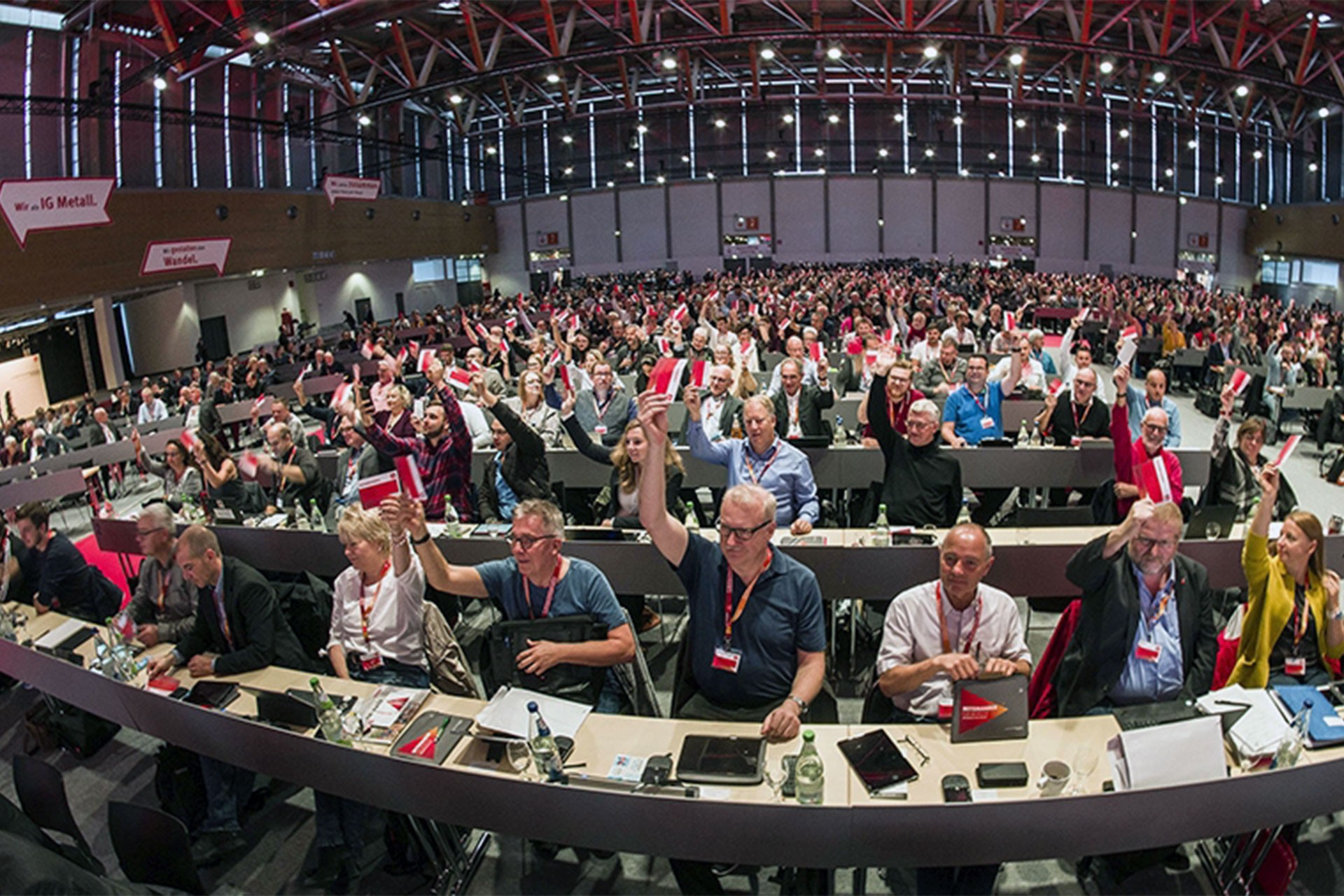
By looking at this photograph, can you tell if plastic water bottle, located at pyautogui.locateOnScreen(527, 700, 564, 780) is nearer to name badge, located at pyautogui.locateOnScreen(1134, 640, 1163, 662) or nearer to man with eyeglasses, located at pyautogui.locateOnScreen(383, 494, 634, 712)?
man with eyeglasses, located at pyautogui.locateOnScreen(383, 494, 634, 712)

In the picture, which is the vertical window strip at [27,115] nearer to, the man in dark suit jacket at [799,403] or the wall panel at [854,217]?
the man in dark suit jacket at [799,403]

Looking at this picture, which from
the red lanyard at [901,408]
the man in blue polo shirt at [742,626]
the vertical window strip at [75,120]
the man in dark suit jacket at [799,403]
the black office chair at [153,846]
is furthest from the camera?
Answer: the vertical window strip at [75,120]

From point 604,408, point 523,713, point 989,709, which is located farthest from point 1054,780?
point 604,408

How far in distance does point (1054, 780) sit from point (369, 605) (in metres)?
2.79

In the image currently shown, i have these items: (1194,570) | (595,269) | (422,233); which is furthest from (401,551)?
(595,269)

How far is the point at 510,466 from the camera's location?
5.62 meters

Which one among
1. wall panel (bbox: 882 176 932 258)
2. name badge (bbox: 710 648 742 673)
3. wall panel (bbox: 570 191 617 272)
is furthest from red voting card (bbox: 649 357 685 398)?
wall panel (bbox: 882 176 932 258)

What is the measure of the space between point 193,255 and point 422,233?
12524 mm

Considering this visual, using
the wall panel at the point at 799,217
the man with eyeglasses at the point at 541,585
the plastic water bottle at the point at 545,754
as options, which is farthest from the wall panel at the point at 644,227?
the plastic water bottle at the point at 545,754

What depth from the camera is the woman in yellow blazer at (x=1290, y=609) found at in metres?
3.45

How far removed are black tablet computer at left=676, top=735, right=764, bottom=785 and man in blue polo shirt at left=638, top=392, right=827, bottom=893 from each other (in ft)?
0.93

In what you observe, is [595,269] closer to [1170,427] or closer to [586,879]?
[1170,427]

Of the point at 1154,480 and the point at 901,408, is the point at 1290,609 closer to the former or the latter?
the point at 1154,480

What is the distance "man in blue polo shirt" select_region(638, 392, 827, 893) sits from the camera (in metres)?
3.21
